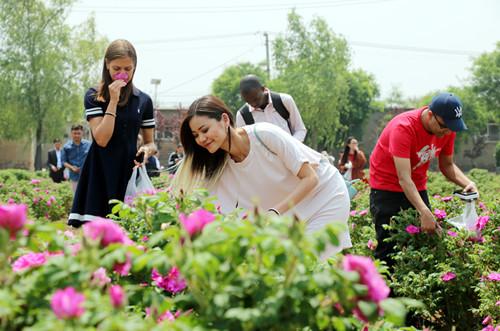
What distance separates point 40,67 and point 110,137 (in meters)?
27.0

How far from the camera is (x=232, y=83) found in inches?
2467

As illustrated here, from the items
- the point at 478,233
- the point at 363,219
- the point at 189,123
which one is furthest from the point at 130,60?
the point at 363,219

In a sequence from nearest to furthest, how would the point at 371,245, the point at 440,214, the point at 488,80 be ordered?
the point at 440,214
the point at 371,245
the point at 488,80

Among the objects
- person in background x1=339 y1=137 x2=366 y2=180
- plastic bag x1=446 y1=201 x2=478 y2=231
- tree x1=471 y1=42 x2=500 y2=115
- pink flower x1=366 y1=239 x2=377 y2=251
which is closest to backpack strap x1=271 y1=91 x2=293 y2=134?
pink flower x1=366 y1=239 x2=377 y2=251

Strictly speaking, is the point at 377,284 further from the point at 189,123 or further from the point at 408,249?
the point at 408,249

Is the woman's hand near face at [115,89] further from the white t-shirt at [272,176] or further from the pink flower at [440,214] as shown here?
the pink flower at [440,214]

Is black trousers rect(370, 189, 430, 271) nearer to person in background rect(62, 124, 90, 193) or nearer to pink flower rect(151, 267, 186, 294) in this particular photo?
pink flower rect(151, 267, 186, 294)

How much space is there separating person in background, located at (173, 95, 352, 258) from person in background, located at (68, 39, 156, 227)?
537 mm

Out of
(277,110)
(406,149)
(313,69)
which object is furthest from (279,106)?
(313,69)

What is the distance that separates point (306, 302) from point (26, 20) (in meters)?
30.0

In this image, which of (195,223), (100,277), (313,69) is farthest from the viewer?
(313,69)

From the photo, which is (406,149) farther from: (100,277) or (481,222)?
(100,277)

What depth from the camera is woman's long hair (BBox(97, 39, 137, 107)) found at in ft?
12.0

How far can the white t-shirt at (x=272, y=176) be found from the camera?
3.39 m
